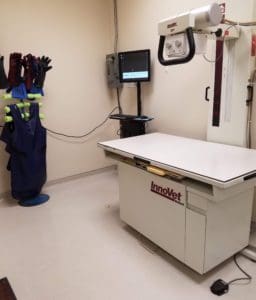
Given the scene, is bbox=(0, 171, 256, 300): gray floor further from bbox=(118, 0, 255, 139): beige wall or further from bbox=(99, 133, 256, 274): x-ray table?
bbox=(118, 0, 255, 139): beige wall

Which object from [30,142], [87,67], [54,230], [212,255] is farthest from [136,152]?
[87,67]

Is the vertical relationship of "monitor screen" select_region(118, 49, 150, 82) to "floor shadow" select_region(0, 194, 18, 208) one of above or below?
above

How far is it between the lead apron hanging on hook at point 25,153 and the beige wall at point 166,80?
139 centimetres

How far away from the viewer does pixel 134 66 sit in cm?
324

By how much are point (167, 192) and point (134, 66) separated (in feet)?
6.29

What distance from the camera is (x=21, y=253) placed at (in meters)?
2.18

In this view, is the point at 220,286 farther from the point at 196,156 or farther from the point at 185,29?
the point at 185,29

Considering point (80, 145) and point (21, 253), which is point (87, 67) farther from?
point (21, 253)

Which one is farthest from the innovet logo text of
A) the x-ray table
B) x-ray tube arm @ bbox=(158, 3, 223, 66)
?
x-ray tube arm @ bbox=(158, 3, 223, 66)

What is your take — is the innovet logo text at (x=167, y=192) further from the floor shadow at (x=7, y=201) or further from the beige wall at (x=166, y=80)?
the floor shadow at (x=7, y=201)

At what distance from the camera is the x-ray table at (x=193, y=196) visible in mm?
1592

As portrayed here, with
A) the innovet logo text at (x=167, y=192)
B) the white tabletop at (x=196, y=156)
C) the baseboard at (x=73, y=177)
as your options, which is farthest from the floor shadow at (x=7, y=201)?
the innovet logo text at (x=167, y=192)

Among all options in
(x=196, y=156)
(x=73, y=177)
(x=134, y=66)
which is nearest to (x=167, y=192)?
(x=196, y=156)

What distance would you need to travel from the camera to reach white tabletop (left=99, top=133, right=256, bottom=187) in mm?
1514
